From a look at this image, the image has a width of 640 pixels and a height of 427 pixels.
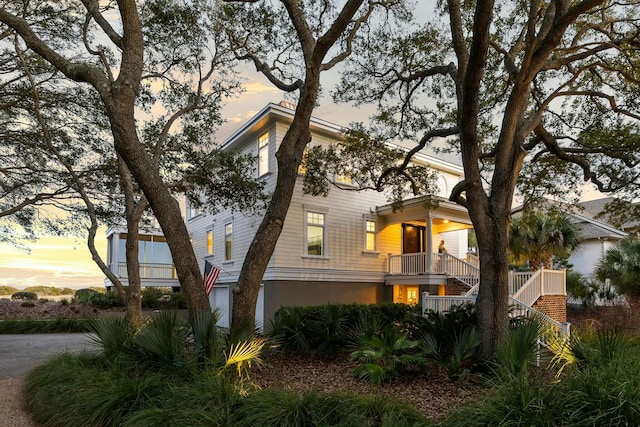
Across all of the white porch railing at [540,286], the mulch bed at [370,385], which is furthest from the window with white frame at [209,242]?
the mulch bed at [370,385]

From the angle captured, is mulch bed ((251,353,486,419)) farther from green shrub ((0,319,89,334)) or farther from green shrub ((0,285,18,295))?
green shrub ((0,285,18,295))

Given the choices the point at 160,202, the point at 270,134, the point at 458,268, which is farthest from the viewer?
the point at 458,268

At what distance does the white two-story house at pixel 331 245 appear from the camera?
17078 mm

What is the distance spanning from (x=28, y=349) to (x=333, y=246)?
36.3ft

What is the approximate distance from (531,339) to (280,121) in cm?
1291

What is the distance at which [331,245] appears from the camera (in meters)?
18.4

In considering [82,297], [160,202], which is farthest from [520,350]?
[82,297]

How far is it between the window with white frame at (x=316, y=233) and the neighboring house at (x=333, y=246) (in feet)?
0.13

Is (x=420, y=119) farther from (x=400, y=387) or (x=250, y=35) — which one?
(x=400, y=387)

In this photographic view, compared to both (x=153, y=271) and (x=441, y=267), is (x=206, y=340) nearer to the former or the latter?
(x=441, y=267)

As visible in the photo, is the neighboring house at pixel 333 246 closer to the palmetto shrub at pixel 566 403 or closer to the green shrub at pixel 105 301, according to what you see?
the green shrub at pixel 105 301

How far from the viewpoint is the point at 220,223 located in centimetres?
2128

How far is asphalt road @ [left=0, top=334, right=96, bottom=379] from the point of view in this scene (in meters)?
10.0

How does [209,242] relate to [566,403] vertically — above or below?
above
